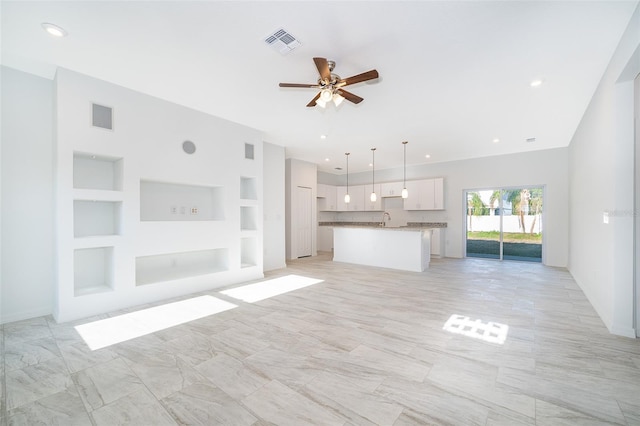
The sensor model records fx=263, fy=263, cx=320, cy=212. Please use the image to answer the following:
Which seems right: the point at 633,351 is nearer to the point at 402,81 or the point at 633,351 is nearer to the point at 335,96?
the point at 402,81

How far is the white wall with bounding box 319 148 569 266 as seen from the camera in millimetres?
6516

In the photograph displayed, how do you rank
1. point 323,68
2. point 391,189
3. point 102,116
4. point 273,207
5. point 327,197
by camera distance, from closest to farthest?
point 323,68
point 102,116
point 273,207
point 391,189
point 327,197

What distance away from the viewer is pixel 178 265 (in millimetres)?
4836

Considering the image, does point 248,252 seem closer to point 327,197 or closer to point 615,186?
point 327,197

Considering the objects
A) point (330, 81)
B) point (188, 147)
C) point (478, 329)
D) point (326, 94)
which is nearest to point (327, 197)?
point (188, 147)

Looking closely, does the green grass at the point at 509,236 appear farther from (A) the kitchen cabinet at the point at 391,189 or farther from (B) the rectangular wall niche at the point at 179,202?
(B) the rectangular wall niche at the point at 179,202

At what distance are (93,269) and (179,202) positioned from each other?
154 centimetres

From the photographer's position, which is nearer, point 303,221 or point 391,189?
point 303,221

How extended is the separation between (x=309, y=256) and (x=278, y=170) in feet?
10.2

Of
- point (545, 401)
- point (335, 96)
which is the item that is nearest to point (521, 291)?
point (545, 401)

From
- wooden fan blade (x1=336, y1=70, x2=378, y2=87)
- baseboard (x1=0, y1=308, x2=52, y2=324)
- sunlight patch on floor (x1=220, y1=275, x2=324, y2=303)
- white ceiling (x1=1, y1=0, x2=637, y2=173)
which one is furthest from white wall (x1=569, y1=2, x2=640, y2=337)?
baseboard (x1=0, y1=308, x2=52, y2=324)

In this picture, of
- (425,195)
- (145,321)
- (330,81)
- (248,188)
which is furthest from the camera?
(425,195)

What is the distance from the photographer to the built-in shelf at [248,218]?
17.8 feet

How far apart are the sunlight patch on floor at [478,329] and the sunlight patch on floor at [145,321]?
9.39ft
